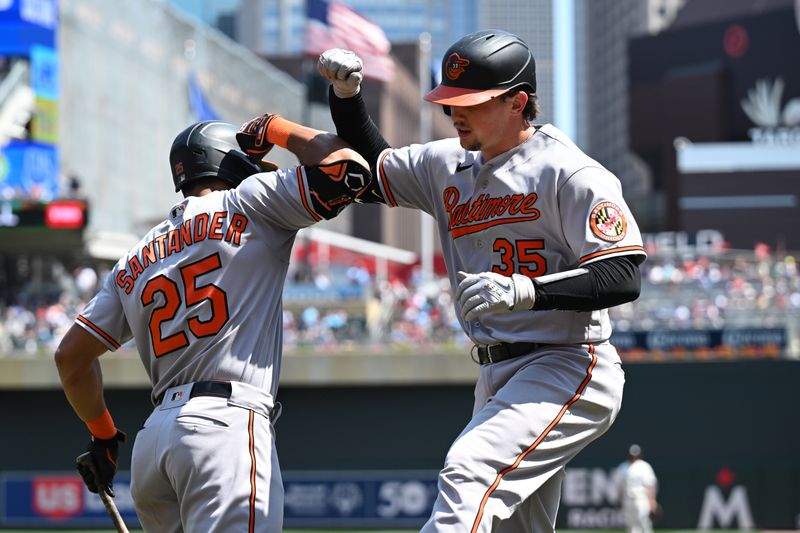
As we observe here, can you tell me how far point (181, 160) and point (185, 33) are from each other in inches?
1544

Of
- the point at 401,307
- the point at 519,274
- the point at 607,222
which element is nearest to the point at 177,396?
the point at 519,274

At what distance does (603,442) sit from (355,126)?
18099 millimetres

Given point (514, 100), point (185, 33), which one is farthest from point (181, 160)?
point (185, 33)

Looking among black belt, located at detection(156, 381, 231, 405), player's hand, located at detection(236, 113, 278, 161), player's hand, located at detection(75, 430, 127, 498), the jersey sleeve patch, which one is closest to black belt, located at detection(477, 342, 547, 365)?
the jersey sleeve patch

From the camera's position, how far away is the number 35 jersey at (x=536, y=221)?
387 centimetres

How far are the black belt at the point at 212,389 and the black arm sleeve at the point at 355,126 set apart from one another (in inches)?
39.3

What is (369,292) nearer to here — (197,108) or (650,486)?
(650,486)

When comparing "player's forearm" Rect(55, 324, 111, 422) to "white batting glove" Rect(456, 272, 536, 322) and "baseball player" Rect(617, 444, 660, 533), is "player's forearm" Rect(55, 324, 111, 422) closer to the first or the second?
"white batting glove" Rect(456, 272, 536, 322)

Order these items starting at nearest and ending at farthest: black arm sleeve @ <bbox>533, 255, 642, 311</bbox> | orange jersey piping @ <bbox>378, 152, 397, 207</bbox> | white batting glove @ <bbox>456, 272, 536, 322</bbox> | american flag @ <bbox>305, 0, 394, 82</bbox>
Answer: white batting glove @ <bbox>456, 272, 536, 322</bbox>
black arm sleeve @ <bbox>533, 255, 642, 311</bbox>
orange jersey piping @ <bbox>378, 152, 397, 207</bbox>
american flag @ <bbox>305, 0, 394, 82</bbox>

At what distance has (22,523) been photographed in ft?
71.6

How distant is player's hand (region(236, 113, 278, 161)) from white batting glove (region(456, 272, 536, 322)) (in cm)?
125

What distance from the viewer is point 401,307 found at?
2717 centimetres

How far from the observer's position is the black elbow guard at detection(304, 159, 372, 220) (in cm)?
414

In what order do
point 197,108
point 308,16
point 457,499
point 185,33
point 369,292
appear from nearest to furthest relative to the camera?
point 457,499
point 369,292
point 308,16
point 197,108
point 185,33
